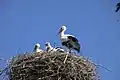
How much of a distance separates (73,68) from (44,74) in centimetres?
43

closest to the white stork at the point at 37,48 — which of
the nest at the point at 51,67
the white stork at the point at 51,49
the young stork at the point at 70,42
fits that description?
the white stork at the point at 51,49

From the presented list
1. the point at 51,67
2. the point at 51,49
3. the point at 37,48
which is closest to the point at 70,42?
the point at 37,48

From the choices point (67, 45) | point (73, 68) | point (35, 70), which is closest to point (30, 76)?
point (35, 70)

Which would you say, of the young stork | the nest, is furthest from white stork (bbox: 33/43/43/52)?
the nest

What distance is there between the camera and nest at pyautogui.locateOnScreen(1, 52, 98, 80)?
699cm

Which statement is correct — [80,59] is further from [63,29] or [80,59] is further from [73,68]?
[63,29]

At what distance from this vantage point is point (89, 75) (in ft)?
23.9

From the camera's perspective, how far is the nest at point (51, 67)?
6988mm

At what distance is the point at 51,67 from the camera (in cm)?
703

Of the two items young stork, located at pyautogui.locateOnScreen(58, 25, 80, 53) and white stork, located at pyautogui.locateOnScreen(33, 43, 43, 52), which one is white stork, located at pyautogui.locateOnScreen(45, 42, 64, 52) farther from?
young stork, located at pyautogui.locateOnScreen(58, 25, 80, 53)

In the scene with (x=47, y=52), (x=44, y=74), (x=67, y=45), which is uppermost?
(x=67, y=45)

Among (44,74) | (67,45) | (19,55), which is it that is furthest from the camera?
(67,45)

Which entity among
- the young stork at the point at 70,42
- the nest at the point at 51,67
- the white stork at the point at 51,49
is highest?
the young stork at the point at 70,42

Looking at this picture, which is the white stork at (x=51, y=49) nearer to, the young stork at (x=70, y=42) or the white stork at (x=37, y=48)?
the white stork at (x=37, y=48)
